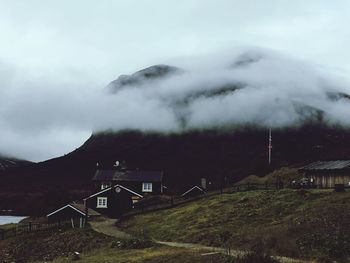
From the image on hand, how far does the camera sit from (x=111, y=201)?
269 ft

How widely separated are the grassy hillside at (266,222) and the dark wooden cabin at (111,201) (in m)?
12.8

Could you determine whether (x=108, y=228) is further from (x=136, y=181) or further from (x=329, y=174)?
(x=136, y=181)

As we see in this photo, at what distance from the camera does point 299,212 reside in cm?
5128

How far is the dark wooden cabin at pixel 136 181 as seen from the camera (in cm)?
10156

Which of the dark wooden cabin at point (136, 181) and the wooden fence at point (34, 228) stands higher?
the dark wooden cabin at point (136, 181)

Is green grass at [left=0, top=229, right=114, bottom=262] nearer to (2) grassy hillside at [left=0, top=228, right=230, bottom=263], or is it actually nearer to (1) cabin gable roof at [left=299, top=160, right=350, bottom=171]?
(2) grassy hillside at [left=0, top=228, right=230, bottom=263]

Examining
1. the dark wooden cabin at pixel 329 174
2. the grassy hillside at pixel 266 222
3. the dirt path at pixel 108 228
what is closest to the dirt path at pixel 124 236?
the dirt path at pixel 108 228

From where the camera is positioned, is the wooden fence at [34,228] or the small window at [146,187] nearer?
the wooden fence at [34,228]

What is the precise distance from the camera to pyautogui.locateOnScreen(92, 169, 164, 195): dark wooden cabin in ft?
333

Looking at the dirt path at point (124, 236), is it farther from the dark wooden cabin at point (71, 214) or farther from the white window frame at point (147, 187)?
the white window frame at point (147, 187)

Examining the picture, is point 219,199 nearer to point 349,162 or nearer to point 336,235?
point 349,162

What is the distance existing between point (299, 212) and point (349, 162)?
72.8 ft

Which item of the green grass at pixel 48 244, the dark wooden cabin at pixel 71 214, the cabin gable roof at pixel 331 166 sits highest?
the cabin gable roof at pixel 331 166

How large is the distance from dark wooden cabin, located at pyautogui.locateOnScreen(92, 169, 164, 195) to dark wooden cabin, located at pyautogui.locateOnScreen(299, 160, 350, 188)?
35.1m
